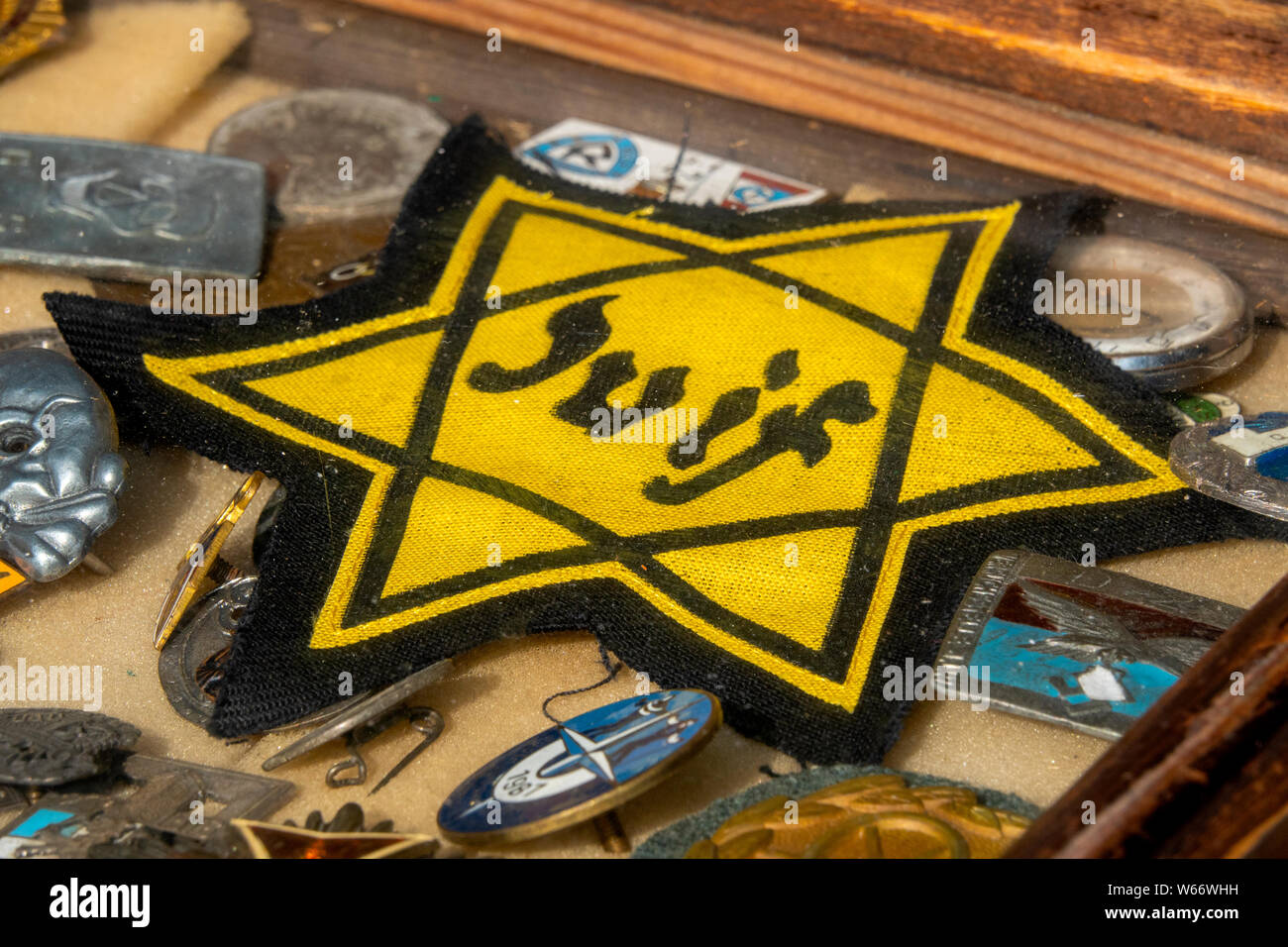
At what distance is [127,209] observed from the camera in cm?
171

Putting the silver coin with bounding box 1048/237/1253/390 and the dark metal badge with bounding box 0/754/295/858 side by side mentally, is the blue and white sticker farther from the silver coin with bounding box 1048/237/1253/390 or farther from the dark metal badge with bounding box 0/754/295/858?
the dark metal badge with bounding box 0/754/295/858

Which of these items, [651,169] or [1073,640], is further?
[651,169]

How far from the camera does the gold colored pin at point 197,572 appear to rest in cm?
125

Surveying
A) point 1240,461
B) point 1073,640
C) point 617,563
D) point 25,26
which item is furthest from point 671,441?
point 25,26

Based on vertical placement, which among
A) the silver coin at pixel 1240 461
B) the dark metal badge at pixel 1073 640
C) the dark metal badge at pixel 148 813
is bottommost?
the dark metal badge at pixel 148 813

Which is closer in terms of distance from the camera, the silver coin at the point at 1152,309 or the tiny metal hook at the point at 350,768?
the tiny metal hook at the point at 350,768

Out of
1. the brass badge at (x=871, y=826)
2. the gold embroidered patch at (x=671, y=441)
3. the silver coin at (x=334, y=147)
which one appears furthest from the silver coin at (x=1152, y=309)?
the silver coin at (x=334, y=147)

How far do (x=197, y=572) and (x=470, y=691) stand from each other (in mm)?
293

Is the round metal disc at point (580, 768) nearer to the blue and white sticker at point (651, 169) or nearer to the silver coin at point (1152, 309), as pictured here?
the silver coin at point (1152, 309)

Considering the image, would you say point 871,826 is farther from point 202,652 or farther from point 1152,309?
point 1152,309

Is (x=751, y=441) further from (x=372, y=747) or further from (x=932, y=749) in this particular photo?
(x=372, y=747)

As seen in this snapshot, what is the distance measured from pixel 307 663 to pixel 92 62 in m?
1.32

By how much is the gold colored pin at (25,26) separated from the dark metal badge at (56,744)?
129 centimetres

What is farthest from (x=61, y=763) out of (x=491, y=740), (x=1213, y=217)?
(x=1213, y=217)
